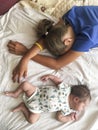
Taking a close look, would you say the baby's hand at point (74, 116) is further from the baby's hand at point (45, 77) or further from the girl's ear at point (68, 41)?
the girl's ear at point (68, 41)

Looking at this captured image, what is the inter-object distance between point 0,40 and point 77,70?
0.41m

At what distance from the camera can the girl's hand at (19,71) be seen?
126 cm

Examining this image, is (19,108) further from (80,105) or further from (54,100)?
(80,105)

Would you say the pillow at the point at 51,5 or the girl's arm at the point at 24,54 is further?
the pillow at the point at 51,5

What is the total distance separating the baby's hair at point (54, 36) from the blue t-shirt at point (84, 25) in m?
0.06

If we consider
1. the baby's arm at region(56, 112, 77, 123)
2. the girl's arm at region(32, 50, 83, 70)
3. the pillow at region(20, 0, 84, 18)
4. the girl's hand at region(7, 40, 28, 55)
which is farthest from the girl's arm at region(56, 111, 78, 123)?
the pillow at region(20, 0, 84, 18)

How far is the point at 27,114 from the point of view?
47.5 inches

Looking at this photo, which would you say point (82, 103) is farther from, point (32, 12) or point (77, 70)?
point (32, 12)

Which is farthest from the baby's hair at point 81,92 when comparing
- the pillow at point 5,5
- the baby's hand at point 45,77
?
the pillow at point 5,5

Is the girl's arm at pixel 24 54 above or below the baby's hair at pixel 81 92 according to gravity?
above

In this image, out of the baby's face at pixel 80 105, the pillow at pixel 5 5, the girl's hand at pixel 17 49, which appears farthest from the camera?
the pillow at pixel 5 5

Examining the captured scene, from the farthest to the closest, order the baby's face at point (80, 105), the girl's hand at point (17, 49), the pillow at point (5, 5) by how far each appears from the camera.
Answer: the pillow at point (5, 5), the girl's hand at point (17, 49), the baby's face at point (80, 105)

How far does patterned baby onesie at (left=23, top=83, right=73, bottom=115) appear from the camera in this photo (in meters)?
1.20

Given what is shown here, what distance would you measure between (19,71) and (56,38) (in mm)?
229
